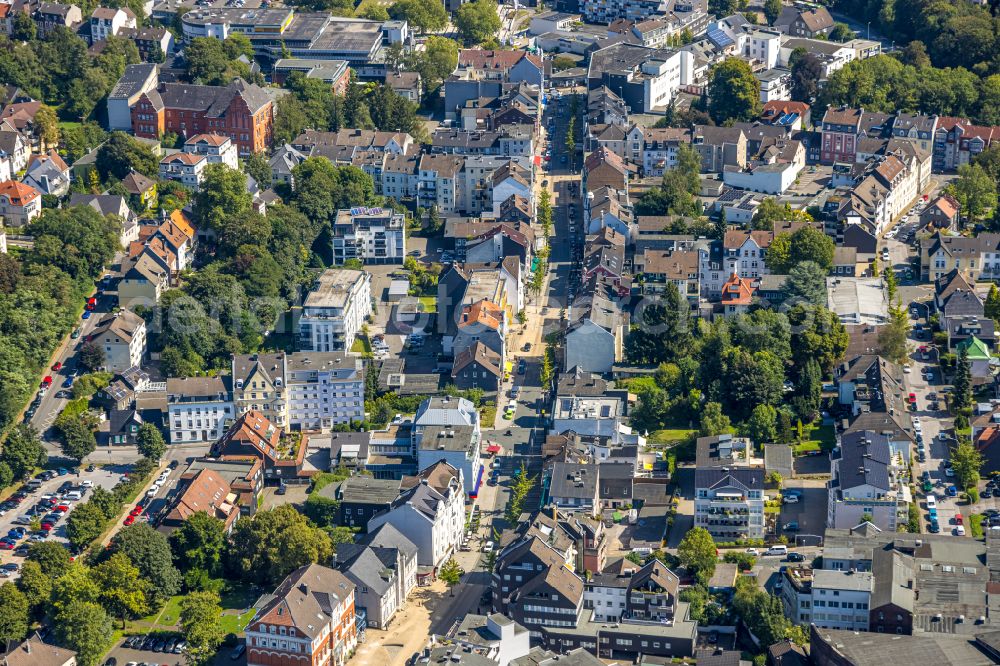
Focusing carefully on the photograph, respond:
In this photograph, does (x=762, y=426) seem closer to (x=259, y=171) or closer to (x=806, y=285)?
(x=806, y=285)

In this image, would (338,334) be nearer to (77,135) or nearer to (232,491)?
(232,491)

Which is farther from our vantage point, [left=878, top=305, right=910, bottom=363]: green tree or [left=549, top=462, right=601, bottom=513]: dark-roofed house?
[left=878, top=305, right=910, bottom=363]: green tree

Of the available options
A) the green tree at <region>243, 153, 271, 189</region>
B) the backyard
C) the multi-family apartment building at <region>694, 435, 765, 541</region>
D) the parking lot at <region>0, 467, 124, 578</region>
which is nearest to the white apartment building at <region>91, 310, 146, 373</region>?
the parking lot at <region>0, 467, 124, 578</region>

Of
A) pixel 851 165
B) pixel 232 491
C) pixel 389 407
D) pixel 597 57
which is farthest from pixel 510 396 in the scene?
pixel 597 57

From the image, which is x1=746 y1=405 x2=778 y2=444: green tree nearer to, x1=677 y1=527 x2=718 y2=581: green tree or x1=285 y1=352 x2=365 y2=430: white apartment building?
x1=677 y1=527 x2=718 y2=581: green tree

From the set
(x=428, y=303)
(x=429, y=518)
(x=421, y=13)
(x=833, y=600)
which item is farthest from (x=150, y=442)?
(x=421, y=13)

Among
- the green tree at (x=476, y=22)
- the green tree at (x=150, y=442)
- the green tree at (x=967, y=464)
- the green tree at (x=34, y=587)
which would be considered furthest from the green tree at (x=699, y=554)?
the green tree at (x=476, y=22)
